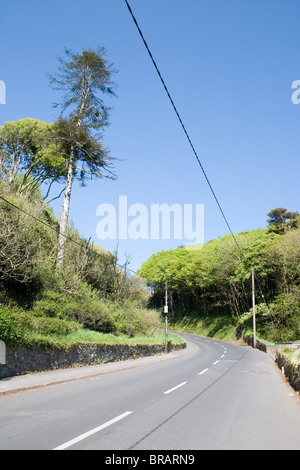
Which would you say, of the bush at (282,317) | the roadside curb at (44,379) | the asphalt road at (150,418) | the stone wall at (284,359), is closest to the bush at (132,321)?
the roadside curb at (44,379)

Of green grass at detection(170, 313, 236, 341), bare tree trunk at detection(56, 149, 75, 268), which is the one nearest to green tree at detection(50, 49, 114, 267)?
bare tree trunk at detection(56, 149, 75, 268)

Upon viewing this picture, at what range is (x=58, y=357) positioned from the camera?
48.6 feet

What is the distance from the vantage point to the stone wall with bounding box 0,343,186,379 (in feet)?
40.1

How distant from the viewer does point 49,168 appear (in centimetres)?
3841

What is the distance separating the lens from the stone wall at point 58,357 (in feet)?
40.1

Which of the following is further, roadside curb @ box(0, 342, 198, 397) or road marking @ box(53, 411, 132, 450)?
roadside curb @ box(0, 342, 198, 397)

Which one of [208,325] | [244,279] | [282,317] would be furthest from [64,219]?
[208,325]

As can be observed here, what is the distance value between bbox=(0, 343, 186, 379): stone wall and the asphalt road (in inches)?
84.0

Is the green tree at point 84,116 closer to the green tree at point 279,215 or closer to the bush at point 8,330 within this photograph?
the bush at point 8,330

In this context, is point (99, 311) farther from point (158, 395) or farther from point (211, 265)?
point (211, 265)

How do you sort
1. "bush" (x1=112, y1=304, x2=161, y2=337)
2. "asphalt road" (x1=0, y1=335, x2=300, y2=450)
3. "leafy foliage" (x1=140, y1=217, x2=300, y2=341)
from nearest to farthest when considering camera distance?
"asphalt road" (x1=0, y1=335, x2=300, y2=450) < "bush" (x1=112, y1=304, x2=161, y2=337) < "leafy foliage" (x1=140, y1=217, x2=300, y2=341)

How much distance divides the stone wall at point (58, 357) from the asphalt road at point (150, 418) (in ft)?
7.00

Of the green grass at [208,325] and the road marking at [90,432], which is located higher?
the road marking at [90,432]

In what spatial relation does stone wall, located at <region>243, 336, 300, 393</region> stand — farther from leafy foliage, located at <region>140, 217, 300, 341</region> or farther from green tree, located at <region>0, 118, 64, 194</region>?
green tree, located at <region>0, 118, 64, 194</region>
